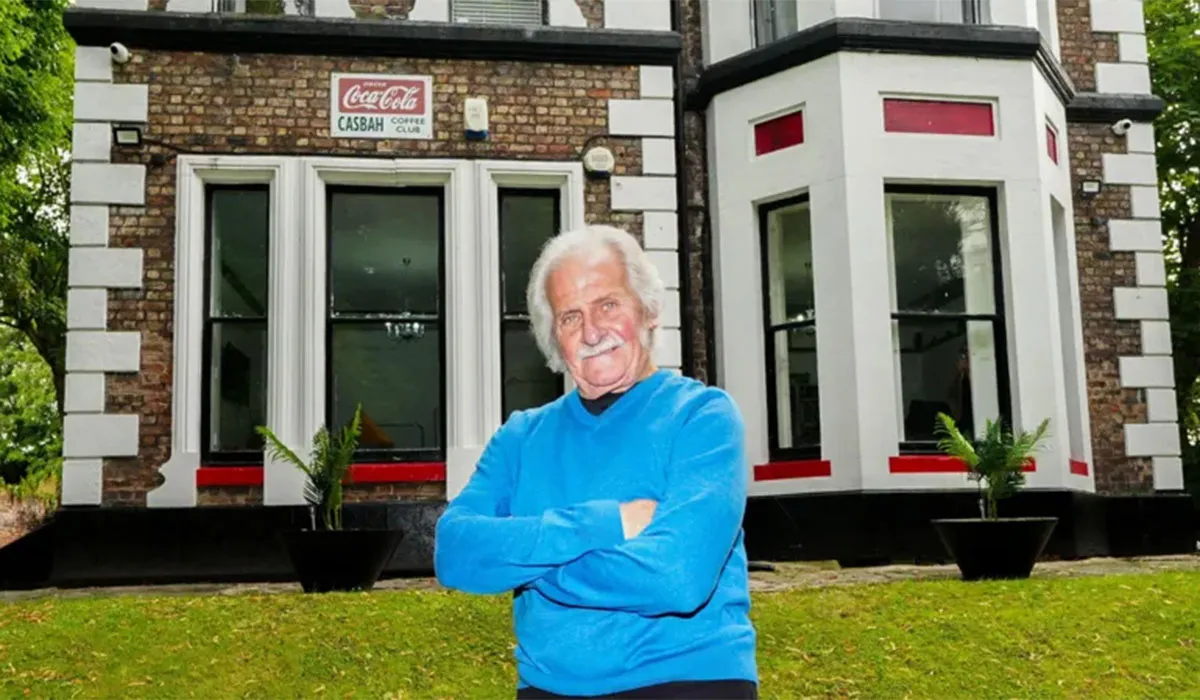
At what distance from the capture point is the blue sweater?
86.0 inches

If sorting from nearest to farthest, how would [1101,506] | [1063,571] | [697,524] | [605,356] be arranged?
[697,524] → [605,356] → [1063,571] → [1101,506]

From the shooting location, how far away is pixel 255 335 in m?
10.1

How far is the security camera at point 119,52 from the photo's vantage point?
9.84 meters

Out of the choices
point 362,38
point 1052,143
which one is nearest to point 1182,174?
point 1052,143

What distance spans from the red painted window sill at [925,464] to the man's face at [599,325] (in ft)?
26.1

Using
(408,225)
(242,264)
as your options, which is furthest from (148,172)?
(408,225)

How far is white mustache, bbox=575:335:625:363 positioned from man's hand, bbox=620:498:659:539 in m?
0.37

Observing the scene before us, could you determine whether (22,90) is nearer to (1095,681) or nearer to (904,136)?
(904,136)

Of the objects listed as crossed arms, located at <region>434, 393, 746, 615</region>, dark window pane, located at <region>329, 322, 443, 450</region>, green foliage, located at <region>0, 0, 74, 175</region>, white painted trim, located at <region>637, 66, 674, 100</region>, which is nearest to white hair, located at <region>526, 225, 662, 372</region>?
crossed arms, located at <region>434, 393, 746, 615</region>

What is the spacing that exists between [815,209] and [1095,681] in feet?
18.2

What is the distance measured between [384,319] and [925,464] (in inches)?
194

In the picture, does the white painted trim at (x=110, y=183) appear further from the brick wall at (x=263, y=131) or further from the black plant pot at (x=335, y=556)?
the black plant pot at (x=335, y=556)

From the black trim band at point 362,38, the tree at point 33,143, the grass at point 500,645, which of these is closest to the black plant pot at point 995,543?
the grass at point 500,645

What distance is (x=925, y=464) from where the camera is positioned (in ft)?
33.2
